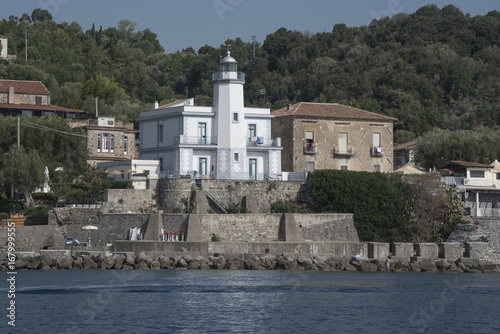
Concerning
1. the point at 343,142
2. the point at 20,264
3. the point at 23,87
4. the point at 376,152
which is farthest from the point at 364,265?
the point at 23,87

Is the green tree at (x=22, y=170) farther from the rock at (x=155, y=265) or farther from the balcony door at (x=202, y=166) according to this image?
the rock at (x=155, y=265)

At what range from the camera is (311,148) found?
6197 cm

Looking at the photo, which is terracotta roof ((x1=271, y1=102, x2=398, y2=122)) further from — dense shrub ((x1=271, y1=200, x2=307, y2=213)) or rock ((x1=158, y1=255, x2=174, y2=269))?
rock ((x1=158, y1=255, x2=174, y2=269))

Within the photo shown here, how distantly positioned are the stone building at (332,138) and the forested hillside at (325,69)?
2220 centimetres

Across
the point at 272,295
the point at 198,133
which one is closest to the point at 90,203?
the point at 198,133

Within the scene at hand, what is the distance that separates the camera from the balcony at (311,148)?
203 feet

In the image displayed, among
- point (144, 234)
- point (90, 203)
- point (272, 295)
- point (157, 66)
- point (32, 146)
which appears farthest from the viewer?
point (157, 66)

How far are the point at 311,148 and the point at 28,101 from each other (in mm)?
29740

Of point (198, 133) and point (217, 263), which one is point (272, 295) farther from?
point (198, 133)

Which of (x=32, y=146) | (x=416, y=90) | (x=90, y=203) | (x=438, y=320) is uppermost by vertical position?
(x=416, y=90)

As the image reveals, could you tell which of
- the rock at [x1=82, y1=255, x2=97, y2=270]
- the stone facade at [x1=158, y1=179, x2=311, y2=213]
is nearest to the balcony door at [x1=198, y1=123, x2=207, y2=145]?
the stone facade at [x1=158, y1=179, x2=311, y2=213]

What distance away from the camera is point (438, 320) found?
3459 centimetres

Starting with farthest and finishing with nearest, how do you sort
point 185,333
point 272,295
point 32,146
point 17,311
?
point 32,146, point 272,295, point 17,311, point 185,333

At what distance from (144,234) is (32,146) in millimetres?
12684
